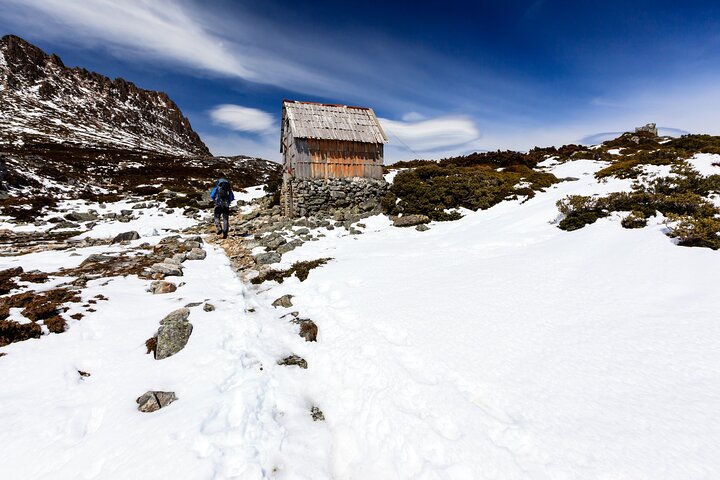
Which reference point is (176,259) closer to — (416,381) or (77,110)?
(416,381)

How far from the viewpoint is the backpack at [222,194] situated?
52.1 feet

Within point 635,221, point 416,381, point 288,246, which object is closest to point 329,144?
point 288,246

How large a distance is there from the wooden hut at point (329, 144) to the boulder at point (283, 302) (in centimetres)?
1256

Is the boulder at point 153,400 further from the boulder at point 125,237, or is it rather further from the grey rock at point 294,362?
the boulder at point 125,237

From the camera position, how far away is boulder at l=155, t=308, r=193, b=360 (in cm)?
545

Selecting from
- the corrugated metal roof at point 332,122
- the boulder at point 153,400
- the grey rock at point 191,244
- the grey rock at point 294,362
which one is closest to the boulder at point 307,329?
the grey rock at point 294,362

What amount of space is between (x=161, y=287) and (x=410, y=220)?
38.6 feet

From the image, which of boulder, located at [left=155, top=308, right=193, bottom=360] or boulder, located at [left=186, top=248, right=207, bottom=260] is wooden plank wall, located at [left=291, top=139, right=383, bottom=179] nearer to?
boulder, located at [left=186, top=248, right=207, bottom=260]

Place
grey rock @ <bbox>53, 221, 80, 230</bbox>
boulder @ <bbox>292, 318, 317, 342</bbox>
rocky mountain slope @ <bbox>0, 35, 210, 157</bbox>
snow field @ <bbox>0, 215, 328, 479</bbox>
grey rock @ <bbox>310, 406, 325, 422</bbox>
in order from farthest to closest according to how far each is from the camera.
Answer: rocky mountain slope @ <bbox>0, 35, 210, 157</bbox>, grey rock @ <bbox>53, 221, 80, 230</bbox>, boulder @ <bbox>292, 318, 317, 342</bbox>, grey rock @ <bbox>310, 406, 325, 422</bbox>, snow field @ <bbox>0, 215, 328, 479</bbox>

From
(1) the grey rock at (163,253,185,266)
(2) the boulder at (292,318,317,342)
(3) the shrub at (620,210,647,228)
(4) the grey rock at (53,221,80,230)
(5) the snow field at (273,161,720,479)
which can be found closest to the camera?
(5) the snow field at (273,161,720,479)

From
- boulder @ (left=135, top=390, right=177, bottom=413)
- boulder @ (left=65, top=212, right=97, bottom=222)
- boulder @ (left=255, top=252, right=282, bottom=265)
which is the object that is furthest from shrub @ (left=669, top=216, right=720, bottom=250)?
boulder @ (left=65, top=212, right=97, bottom=222)

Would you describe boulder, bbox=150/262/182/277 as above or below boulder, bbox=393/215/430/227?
below

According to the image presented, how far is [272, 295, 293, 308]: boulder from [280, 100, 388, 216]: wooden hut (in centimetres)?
1256

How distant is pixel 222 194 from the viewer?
628 inches
